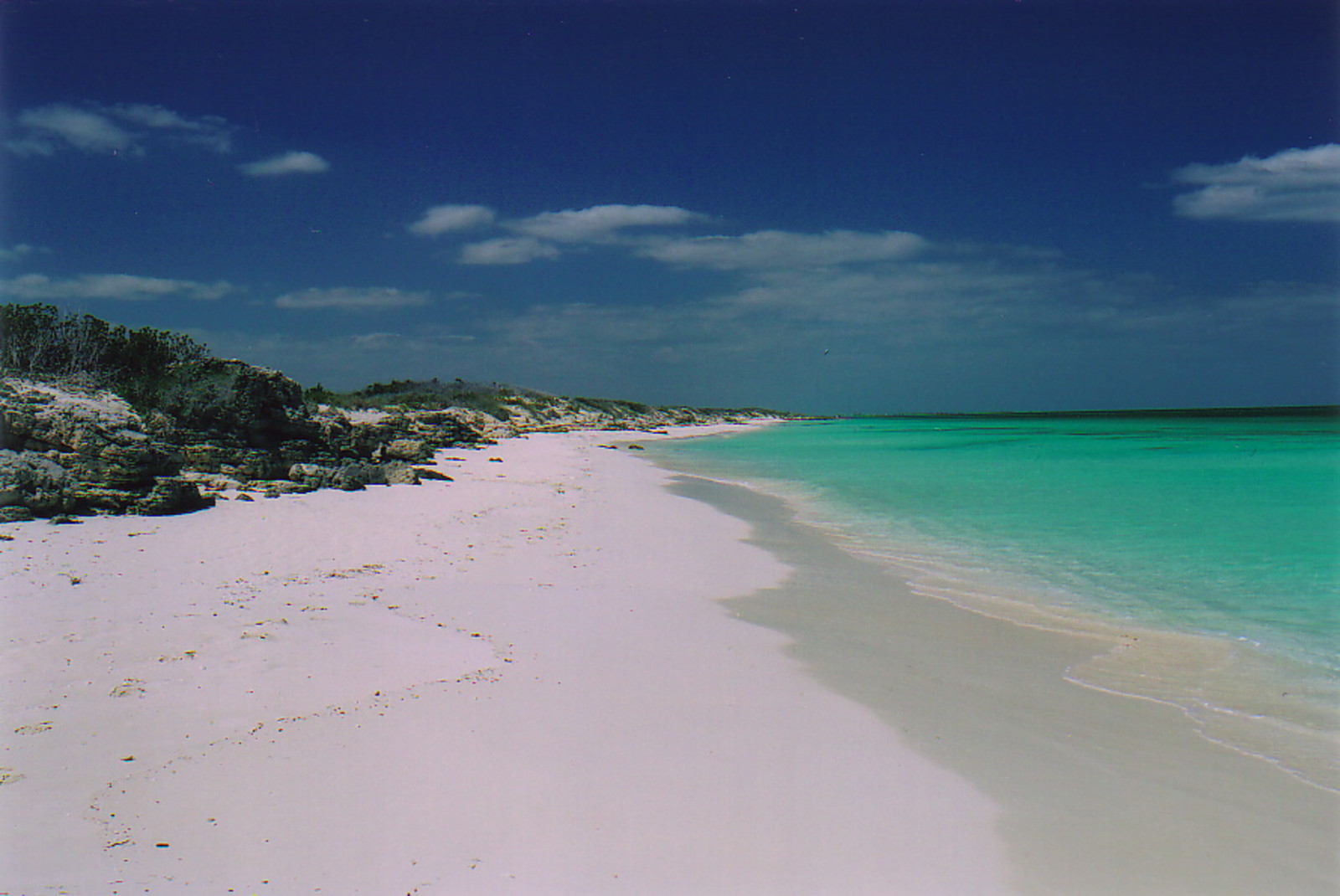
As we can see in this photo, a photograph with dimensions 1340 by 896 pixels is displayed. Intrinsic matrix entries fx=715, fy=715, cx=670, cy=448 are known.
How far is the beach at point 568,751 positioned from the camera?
2.81 meters

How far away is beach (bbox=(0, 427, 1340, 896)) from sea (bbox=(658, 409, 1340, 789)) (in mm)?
630

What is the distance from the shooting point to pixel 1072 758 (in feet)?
13.0

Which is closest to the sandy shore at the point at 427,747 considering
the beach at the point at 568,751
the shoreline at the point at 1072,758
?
the beach at the point at 568,751

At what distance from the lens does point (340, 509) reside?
10.8 meters

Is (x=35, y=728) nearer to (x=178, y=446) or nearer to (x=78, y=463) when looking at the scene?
(x=78, y=463)

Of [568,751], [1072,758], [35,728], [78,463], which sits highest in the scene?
[78,463]

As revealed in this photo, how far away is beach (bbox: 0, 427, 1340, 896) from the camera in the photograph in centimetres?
281

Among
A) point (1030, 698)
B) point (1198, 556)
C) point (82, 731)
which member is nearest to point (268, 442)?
point (82, 731)

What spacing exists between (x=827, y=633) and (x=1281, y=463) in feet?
88.7

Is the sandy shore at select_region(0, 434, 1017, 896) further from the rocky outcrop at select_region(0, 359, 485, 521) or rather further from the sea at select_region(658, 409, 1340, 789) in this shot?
the sea at select_region(658, 409, 1340, 789)

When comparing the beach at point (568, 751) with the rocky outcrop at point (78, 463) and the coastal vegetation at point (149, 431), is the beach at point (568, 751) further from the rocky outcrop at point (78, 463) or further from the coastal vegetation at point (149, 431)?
the coastal vegetation at point (149, 431)

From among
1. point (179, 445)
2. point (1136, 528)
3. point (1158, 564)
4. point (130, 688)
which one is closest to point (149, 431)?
point (179, 445)

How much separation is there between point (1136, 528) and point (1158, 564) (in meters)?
3.16

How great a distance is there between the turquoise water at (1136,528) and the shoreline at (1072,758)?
65.4 inches
